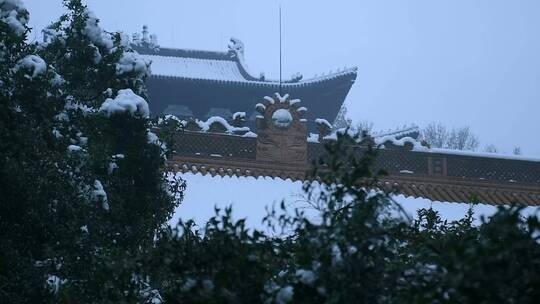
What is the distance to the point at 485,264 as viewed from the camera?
7.15ft

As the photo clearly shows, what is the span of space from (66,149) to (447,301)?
3942 millimetres

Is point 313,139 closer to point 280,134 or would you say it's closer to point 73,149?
point 280,134

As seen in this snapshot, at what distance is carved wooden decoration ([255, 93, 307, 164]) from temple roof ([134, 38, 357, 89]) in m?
5.94

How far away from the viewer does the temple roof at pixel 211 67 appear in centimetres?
1752

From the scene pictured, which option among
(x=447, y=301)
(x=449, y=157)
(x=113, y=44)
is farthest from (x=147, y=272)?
(x=449, y=157)

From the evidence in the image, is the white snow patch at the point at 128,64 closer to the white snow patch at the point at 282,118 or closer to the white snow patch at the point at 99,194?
the white snow patch at the point at 99,194

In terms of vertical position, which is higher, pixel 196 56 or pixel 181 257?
pixel 196 56

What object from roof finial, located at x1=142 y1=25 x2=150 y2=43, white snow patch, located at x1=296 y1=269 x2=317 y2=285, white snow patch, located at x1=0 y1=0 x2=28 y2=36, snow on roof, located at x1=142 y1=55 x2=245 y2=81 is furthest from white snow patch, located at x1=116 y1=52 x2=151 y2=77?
roof finial, located at x1=142 y1=25 x2=150 y2=43

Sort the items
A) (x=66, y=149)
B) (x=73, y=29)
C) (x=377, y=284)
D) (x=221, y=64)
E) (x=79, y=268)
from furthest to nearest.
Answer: (x=221, y=64), (x=73, y=29), (x=66, y=149), (x=79, y=268), (x=377, y=284)

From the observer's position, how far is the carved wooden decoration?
445 inches

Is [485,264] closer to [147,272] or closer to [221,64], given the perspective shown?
[147,272]

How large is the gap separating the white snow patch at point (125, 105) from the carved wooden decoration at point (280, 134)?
526cm

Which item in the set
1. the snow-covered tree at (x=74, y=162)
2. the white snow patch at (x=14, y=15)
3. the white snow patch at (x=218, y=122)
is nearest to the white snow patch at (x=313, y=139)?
the white snow patch at (x=218, y=122)

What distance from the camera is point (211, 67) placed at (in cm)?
1950
